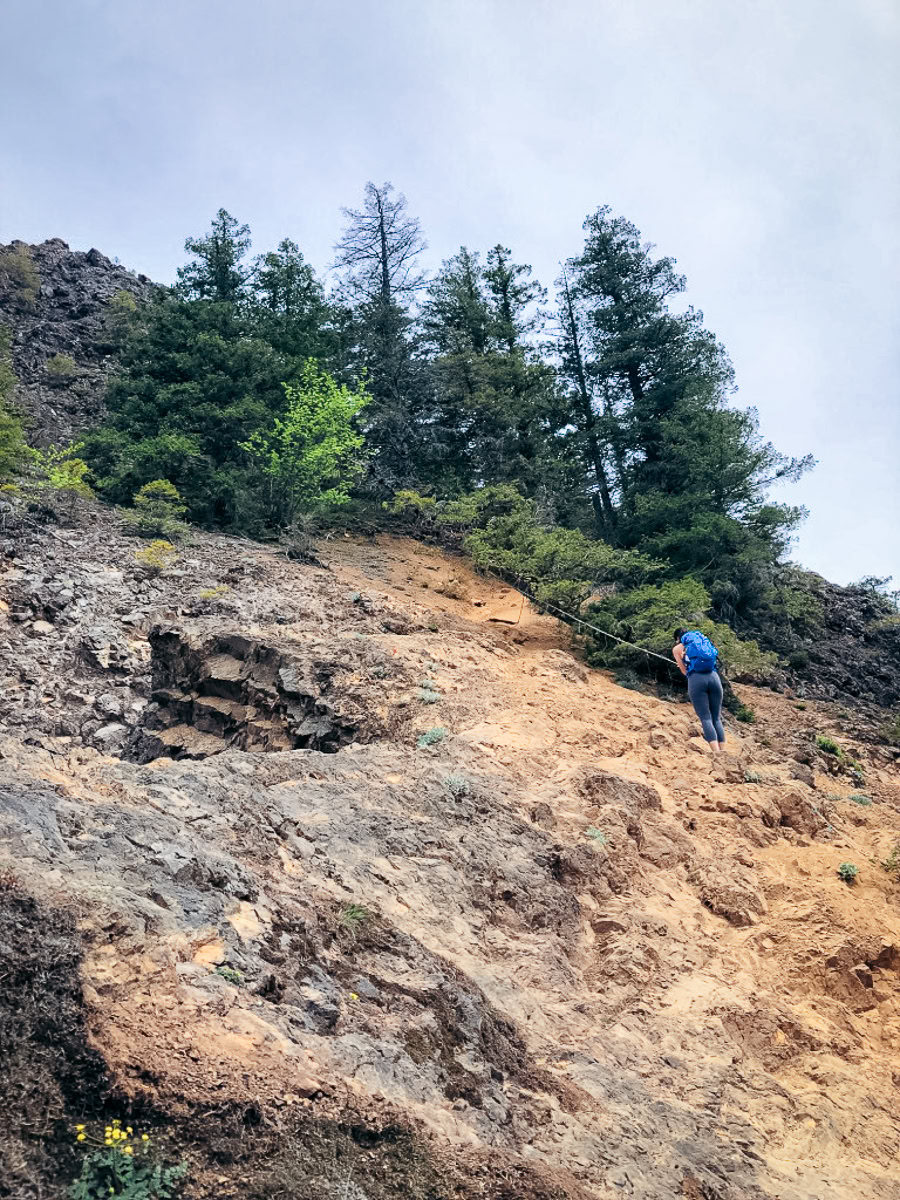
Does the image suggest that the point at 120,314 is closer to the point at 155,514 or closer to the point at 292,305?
the point at 292,305

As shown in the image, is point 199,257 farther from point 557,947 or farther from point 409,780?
point 557,947

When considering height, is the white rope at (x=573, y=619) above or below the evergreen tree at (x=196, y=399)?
below

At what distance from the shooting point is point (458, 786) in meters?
8.70

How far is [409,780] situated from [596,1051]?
3.66 meters

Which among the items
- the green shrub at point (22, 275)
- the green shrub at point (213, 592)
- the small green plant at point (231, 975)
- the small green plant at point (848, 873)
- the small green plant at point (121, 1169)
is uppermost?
the green shrub at point (22, 275)

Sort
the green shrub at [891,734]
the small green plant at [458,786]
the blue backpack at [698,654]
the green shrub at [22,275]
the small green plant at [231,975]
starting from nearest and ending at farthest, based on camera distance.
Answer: the small green plant at [231,975] → the small green plant at [458,786] → the blue backpack at [698,654] → the green shrub at [891,734] → the green shrub at [22,275]

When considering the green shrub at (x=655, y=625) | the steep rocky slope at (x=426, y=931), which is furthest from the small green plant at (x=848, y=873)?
the green shrub at (x=655, y=625)

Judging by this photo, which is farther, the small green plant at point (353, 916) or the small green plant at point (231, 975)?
the small green plant at point (353, 916)

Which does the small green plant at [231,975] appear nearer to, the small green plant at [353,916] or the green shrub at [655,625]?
the small green plant at [353,916]

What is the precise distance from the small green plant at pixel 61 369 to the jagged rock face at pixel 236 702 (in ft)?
76.2

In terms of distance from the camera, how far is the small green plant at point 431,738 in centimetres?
981

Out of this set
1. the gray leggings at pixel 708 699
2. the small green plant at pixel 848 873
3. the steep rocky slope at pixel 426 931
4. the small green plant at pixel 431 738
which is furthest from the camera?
the gray leggings at pixel 708 699

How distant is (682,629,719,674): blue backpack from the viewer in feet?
35.0

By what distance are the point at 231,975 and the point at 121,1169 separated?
1433mm
